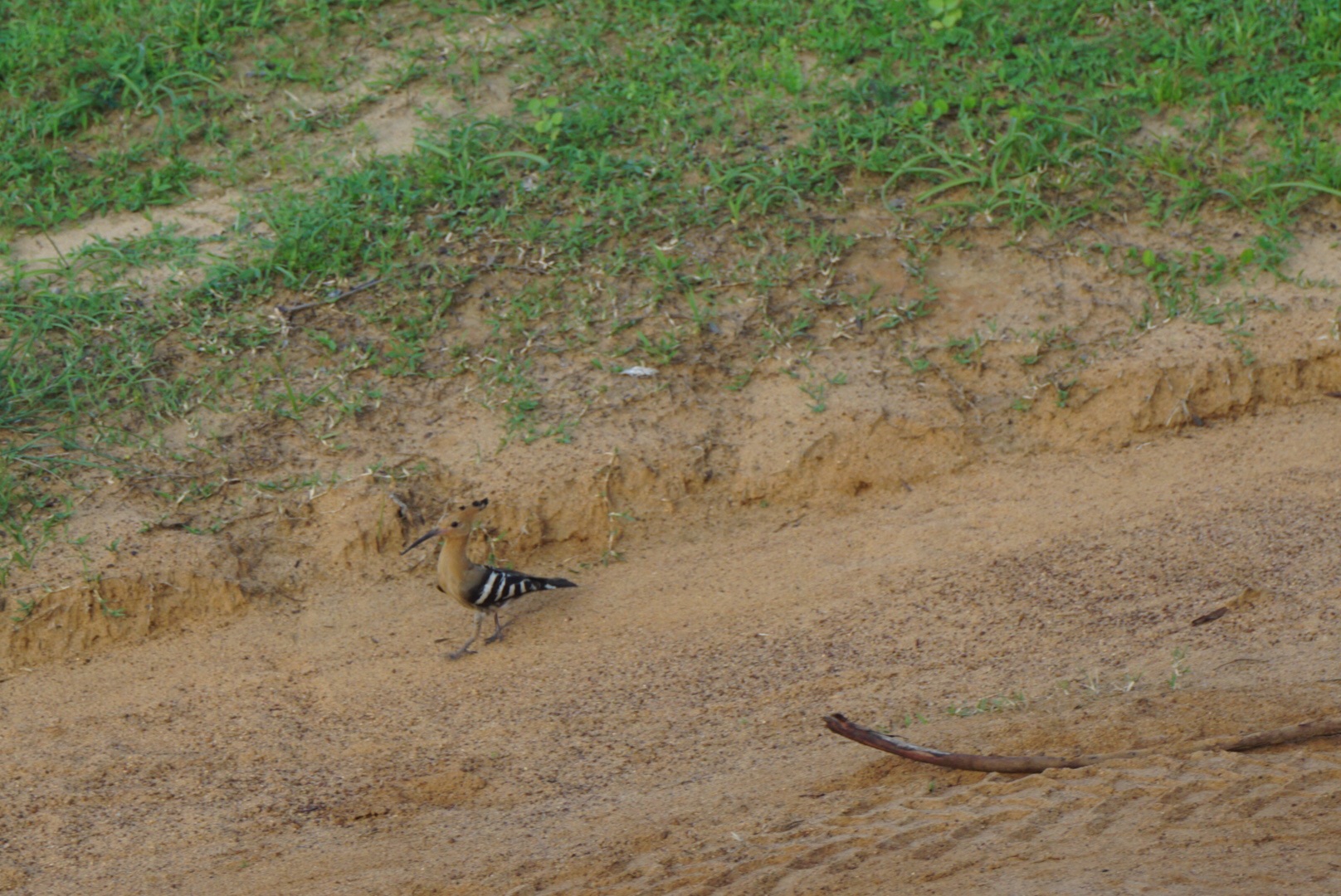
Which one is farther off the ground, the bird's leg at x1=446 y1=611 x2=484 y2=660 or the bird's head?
the bird's head

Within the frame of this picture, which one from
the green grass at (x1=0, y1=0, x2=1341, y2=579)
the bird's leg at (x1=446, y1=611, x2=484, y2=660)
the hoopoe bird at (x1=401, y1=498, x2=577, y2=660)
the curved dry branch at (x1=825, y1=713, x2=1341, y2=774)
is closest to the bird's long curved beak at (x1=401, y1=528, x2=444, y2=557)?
the hoopoe bird at (x1=401, y1=498, x2=577, y2=660)

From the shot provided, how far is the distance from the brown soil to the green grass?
0.21m

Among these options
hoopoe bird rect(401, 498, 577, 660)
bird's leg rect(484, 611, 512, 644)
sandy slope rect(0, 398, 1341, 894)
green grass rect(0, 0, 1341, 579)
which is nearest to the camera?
sandy slope rect(0, 398, 1341, 894)

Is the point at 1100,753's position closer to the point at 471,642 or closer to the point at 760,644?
the point at 760,644

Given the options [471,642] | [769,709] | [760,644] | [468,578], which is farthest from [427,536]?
[769,709]

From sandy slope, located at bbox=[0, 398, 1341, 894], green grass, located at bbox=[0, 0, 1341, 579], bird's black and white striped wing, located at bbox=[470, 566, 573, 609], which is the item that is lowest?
sandy slope, located at bbox=[0, 398, 1341, 894]

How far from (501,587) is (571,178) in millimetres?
2587

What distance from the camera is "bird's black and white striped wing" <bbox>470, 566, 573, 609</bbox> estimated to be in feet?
16.4

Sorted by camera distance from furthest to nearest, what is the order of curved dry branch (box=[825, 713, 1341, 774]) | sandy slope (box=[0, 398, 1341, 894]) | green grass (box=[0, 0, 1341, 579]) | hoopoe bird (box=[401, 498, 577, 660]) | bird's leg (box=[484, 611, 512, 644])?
1. green grass (box=[0, 0, 1341, 579])
2. bird's leg (box=[484, 611, 512, 644])
3. hoopoe bird (box=[401, 498, 577, 660])
4. curved dry branch (box=[825, 713, 1341, 774])
5. sandy slope (box=[0, 398, 1341, 894])

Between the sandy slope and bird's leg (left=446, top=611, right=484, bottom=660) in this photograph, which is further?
bird's leg (left=446, top=611, right=484, bottom=660)

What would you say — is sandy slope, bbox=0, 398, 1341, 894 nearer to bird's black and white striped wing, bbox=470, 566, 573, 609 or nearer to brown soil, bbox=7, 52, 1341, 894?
brown soil, bbox=7, 52, 1341, 894

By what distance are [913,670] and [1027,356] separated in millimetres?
2028

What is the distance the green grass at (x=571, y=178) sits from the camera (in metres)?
5.98

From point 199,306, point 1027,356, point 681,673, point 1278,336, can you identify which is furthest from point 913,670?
point 199,306
